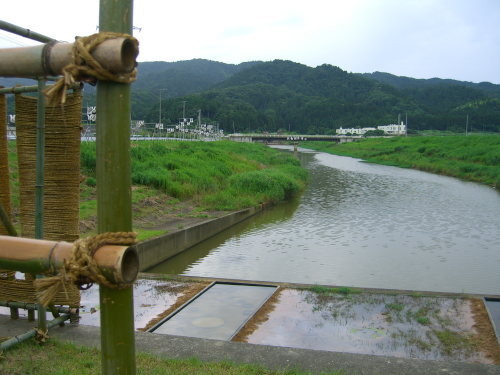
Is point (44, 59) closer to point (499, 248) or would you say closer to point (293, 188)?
point (499, 248)

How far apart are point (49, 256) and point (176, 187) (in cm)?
1510

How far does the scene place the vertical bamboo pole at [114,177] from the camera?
1.83m

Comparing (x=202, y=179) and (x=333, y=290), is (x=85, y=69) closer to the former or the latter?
(x=333, y=290)

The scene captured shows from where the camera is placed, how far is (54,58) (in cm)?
182

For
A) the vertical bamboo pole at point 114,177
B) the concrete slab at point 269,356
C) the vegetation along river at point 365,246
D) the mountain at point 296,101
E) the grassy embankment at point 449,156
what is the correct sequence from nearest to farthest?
the vertical bamboo pole at point 114,177, the concrete slab at point 269,356, the vegetation along river at point 365,246, the grassy embankment at point 449,156, the mountain at point 296,101

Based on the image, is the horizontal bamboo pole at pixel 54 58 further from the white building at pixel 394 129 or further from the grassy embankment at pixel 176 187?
the white building at pixel 394 129

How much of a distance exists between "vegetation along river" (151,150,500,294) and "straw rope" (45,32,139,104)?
8520mm

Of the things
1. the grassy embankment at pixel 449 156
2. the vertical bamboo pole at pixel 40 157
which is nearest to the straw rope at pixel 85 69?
the vertical bamboo pole at pixel 40 157

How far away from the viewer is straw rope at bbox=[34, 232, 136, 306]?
172 centimetres

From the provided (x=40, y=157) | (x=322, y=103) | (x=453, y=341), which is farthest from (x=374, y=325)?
(x=322, y=103)

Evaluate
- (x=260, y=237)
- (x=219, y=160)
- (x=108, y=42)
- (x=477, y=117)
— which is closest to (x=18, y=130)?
(x=108, y=42)

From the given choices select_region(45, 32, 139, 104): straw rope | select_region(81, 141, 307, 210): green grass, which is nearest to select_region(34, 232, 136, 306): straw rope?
select_region(45, 32, 139, 104): straw rope

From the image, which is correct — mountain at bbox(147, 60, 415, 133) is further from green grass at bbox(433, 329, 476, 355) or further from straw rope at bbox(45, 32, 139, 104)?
straw rope at bbox(45, 32, 139, 104)

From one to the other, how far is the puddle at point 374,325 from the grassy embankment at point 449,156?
23.7 metres
